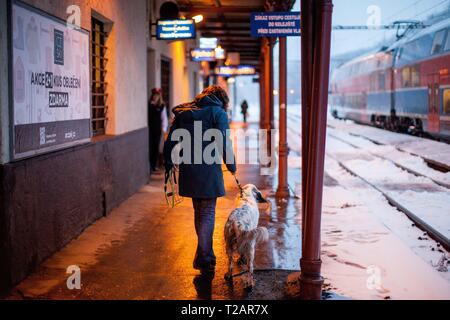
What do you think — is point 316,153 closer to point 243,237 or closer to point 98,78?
point 243,237

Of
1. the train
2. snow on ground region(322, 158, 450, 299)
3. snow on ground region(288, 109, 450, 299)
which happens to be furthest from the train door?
snow on ground region(322, 158, 450, 299)

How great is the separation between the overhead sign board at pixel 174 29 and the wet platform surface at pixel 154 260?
4792 mm

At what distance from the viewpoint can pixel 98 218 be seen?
887 centimetres

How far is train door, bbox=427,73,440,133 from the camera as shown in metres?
21.2

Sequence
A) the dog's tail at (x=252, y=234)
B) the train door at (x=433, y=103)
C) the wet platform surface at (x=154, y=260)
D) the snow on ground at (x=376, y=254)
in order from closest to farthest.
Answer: the wet platform surface at (x=154, y=260)
the dog's tail at (x=252, y=234)
the snow on ground at (x=376, y=254)
the train door at (x=433, y=103)

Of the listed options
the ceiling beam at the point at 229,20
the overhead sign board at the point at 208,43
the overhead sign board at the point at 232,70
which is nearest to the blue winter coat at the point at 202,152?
the overhead sign board at the point at 208,43

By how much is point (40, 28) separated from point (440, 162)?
13.5 metres

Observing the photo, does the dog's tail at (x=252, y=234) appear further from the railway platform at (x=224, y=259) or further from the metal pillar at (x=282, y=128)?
the metal pillar at (x=282, y=128)

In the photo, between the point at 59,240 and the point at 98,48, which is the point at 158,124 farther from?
the point at 59,240

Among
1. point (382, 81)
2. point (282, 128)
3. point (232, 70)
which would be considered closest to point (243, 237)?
point (282, 128)

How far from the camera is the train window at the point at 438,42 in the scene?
68.3ft

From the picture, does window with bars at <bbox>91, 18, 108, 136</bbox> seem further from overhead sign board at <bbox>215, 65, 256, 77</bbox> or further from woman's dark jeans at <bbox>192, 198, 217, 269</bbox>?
overhead sign board at <bbox>215, 65, 256, 77</bbox>
